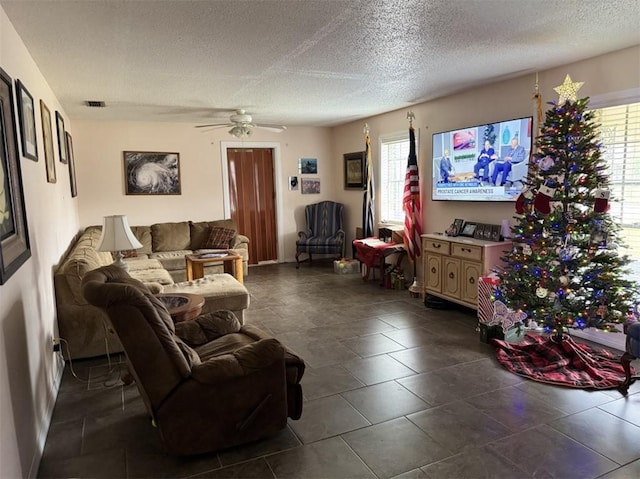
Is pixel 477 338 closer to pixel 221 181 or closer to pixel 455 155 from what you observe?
pixel 455 155

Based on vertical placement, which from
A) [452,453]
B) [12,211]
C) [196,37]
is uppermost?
[196,37]

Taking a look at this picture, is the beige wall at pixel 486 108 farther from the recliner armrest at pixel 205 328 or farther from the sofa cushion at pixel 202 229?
the recliner armrest at pixel 205 328

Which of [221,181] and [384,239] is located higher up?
[221,181]

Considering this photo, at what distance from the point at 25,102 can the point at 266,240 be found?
535 centimetres

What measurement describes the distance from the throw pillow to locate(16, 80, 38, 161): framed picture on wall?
3.88 metres

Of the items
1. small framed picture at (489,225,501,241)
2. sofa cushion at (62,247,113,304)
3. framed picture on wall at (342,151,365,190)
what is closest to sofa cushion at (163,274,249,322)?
sofa cushion at (62,247,113,304)

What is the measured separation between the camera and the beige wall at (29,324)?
1.94 meters

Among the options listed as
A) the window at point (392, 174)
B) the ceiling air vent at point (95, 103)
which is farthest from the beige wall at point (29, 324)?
the window at point (392, 174)

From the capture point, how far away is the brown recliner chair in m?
2.14

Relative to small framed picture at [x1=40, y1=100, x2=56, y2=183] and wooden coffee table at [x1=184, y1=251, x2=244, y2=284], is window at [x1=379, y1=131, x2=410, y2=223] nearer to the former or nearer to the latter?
wooden coffee table at [x1=184, y1=251, x2=244, y2=284]

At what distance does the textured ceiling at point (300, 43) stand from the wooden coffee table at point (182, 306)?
1.87 metres

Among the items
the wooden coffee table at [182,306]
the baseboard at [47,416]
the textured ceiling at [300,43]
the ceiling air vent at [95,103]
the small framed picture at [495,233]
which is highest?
the ceiling air vent at [95,103]

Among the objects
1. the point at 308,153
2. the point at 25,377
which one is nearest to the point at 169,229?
the point at 308,153

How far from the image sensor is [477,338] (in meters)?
4.09
